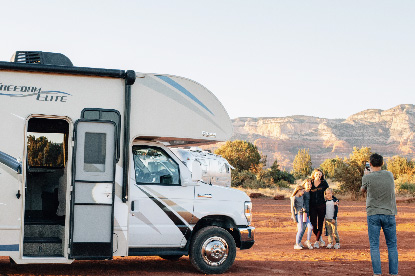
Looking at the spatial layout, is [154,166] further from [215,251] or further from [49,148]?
[49,148]

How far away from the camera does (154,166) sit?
409 inches

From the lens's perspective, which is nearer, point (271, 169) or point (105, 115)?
point (105, 115)

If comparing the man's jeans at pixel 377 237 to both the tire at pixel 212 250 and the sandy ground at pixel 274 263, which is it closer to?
the sandy ground at pixel 274 263

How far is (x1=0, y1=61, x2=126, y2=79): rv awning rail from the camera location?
9086mm

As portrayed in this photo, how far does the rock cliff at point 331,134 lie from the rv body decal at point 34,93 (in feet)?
430

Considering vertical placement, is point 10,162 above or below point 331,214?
above

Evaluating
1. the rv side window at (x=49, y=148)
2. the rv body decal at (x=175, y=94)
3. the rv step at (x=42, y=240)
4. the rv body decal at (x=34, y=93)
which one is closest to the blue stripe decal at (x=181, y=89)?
the rv body decal at (x=175, y=94)

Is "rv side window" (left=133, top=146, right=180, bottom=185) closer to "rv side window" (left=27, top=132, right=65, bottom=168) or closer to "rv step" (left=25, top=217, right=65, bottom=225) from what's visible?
"rv step" (left=25, top=217, right=65, bottom=225)

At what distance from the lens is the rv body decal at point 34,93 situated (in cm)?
910

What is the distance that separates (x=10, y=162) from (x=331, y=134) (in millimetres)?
153937

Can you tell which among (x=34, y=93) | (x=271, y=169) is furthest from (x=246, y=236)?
(x=271, y=169)

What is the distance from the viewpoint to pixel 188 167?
1048 centimetres

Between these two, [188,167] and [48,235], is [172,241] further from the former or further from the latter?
[48,235]

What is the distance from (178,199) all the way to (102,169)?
1503mm
